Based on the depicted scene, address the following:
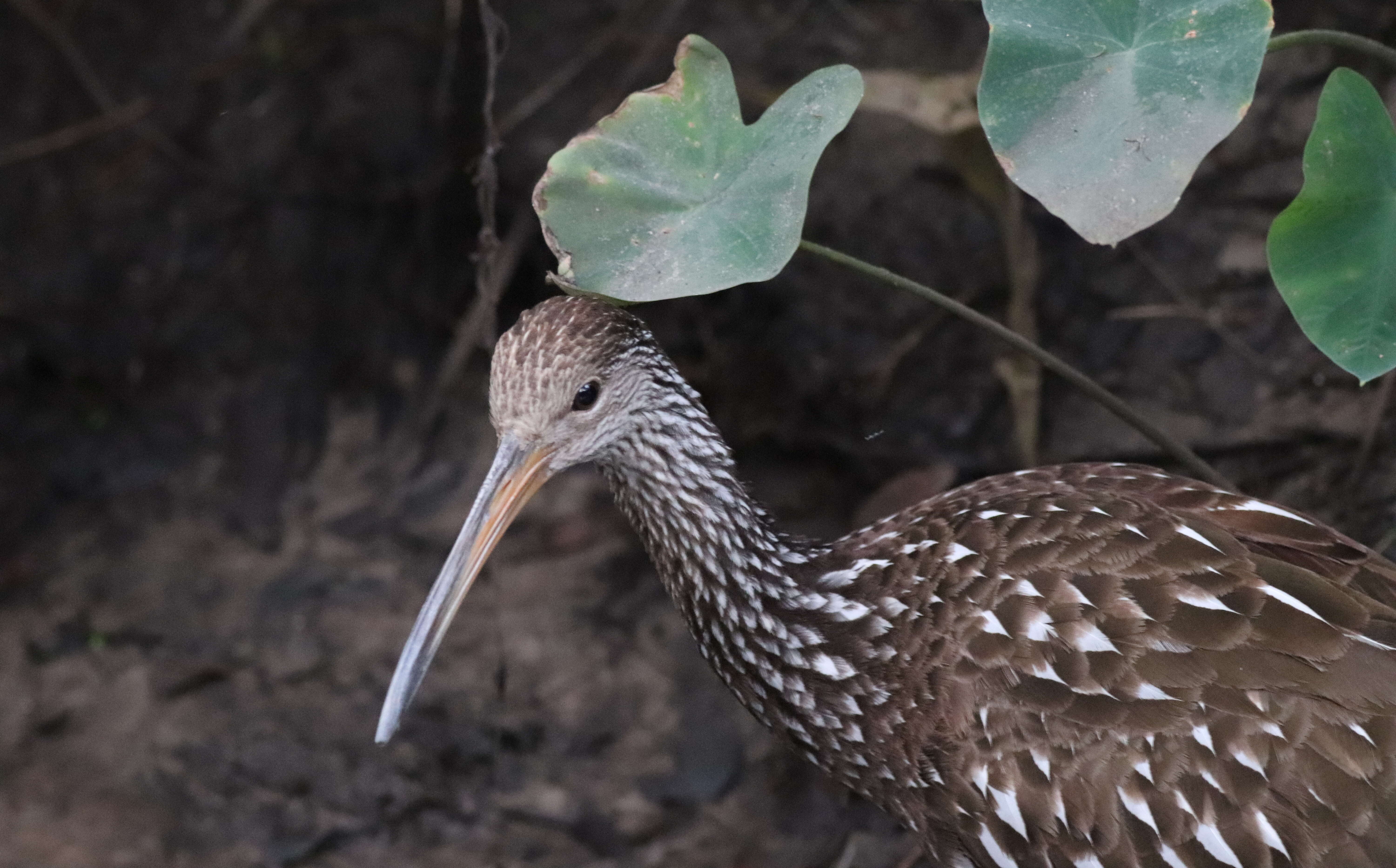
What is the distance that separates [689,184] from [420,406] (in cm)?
247

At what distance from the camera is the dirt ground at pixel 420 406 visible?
11.8 feet

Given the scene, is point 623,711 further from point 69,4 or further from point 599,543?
point 69,4

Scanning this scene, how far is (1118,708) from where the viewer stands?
215 cm

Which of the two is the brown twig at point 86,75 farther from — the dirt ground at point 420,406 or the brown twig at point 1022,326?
the brown twig at point 1022,326

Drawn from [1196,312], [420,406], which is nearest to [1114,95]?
[1196,312]

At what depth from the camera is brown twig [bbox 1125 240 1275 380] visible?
11.8 feet

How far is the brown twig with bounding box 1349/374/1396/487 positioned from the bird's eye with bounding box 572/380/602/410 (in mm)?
2022

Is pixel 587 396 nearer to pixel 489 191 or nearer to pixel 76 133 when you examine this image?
pixel 489 191

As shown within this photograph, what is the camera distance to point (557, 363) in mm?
2219

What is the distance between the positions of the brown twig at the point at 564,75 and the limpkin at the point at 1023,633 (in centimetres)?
196

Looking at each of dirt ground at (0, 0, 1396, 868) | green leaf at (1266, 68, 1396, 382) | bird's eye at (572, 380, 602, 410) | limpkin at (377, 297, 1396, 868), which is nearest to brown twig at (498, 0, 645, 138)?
dirt ground at (0, 0, 1396, 868)

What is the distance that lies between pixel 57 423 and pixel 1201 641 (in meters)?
3.86

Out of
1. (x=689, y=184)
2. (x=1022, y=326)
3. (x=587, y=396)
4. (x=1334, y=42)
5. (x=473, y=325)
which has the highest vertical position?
(x=1334, y=42)

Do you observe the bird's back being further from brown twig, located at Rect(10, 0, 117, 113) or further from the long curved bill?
brown twig, located at Rect(10, 0, 117, 113)
